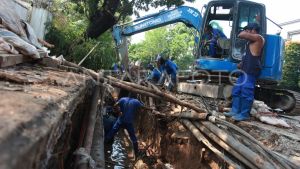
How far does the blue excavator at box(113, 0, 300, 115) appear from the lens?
7988mm

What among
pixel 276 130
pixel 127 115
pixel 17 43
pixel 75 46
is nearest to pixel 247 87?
pixel 276 130

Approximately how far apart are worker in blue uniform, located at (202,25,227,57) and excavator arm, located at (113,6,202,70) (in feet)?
1.65

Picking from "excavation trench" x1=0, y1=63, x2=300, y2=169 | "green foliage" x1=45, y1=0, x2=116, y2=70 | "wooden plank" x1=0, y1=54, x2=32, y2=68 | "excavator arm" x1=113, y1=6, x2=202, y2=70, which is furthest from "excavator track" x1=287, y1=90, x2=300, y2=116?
"green foliage" x1=45, y1=0, x2=116, y2=70

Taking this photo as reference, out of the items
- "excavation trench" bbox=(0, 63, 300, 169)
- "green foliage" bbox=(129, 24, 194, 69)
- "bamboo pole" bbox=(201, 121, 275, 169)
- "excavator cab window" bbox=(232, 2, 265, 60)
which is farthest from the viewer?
"green foliage" bbox=(129, 24, 194, 69)

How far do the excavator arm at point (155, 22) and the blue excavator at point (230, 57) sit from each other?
0.09 feet

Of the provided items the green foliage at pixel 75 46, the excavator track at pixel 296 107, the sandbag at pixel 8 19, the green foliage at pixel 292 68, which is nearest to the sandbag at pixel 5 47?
the sandbag at pixel 8 19

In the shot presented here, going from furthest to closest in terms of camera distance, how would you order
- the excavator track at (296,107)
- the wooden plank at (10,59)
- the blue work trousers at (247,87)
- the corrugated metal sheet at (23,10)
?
the corrugated metal sheet at (23,10) < the excavator track at (296,107) < the blue work trousers at (247,87) < the wooden plank at (10,59)

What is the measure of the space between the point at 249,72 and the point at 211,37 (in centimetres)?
316

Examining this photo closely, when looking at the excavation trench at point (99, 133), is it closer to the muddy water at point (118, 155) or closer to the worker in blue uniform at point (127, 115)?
the muddy water at point (118, 155)

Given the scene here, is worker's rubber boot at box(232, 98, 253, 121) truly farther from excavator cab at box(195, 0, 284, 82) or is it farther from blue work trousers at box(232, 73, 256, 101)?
excavator cab at box(195, 0, 284, 82)

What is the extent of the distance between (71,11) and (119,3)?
4298 mm

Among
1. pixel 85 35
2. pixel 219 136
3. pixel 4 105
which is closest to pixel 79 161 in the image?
pixel 4 105

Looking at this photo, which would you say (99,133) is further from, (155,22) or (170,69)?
(155,22)

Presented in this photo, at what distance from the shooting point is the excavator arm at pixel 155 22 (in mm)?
9969
